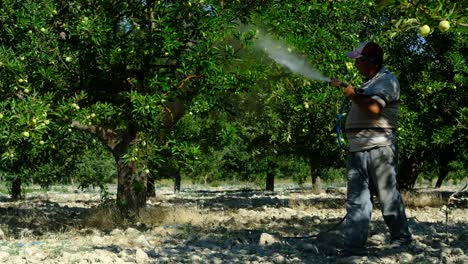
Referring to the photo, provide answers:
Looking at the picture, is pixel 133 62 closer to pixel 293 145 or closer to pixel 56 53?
Result: pixel 56 53

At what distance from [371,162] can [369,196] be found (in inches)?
14.0

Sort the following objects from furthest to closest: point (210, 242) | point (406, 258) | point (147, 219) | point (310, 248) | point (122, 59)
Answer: point (147, 219), point (122, 59), point (210, 242), point (310, 248), point (406, 258)

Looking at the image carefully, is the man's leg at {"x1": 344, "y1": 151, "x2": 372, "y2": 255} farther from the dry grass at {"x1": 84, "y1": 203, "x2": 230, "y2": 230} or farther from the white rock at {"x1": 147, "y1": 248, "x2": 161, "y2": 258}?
the dry grass at {"x1": 84, "y1": 203, "x2": 230, "y2": 230}

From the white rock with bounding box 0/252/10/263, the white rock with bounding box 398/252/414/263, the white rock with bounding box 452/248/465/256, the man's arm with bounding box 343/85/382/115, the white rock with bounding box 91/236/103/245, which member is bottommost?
the white rock with bounding box 0/252/10/263

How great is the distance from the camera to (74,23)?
777cm

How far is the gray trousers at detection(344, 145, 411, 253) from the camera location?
5.35 metres

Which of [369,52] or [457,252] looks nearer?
[457,252]

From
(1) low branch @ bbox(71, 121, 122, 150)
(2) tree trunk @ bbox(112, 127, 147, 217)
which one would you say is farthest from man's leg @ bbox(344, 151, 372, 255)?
(1) low branch @ bbox(71, 121, 122, 150)

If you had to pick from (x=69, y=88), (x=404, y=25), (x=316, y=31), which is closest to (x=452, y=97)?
(x=316, y=31)

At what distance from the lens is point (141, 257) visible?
17.4 ft

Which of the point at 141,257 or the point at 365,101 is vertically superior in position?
the point at 365,101

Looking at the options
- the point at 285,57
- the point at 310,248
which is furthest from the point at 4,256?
the point at 285,57

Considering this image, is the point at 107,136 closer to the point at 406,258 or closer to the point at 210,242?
the point at 210,242

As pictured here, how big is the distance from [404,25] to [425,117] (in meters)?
8.77
